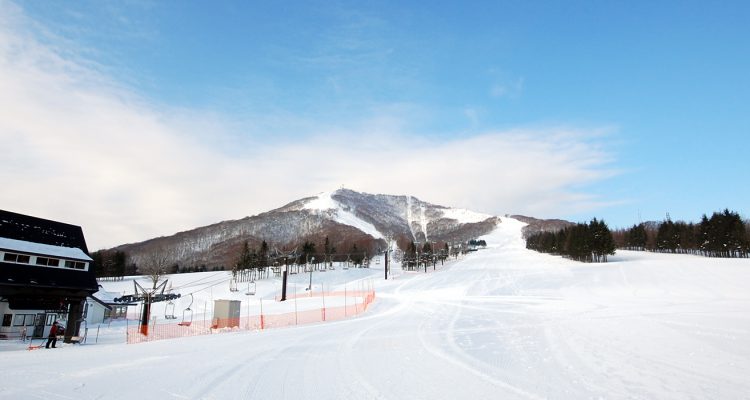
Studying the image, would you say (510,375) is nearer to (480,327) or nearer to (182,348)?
(480,327)

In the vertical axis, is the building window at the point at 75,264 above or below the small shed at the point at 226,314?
above

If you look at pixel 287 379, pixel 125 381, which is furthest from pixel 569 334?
pixel 125 381

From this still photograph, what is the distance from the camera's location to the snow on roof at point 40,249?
30419mm

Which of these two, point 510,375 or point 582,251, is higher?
point 582,251

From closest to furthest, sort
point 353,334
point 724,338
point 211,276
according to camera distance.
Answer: point 724,338
point 353,334
point 211,276

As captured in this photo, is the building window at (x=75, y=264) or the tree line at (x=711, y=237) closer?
the building window at (x=75, y=264)

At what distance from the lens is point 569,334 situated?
18219mm

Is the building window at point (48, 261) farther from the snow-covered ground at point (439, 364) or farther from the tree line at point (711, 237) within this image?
the tree line at point (711, 237)

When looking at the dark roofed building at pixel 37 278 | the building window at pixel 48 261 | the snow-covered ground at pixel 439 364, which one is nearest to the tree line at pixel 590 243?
the snow-covered ground at pixel 439 364

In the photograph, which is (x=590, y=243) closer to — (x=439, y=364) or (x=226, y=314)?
(x=226, y=314)

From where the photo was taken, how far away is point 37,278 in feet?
98.3

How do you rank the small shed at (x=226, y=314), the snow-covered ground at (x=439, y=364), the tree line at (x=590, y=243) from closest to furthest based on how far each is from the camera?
the snow-covered ground at (x=439, y=364)
the small shed at (x=226, y=314)
the tree line at (x=590, y=243)

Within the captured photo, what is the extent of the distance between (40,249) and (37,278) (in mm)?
2922

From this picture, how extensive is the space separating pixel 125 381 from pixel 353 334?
36.8 ft
